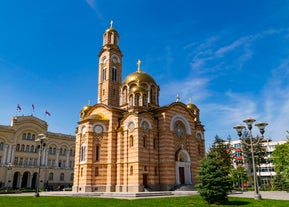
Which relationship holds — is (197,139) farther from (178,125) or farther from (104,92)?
(104,92)

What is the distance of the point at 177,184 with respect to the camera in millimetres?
28297

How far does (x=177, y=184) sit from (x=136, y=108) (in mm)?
9729

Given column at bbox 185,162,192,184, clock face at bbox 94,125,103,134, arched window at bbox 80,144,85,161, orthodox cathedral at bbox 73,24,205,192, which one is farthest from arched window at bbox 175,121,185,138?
arched window at bbox 80,144,85,161

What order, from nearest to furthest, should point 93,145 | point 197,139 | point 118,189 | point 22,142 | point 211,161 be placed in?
1. point 211,161
2. point 118,189
3. point 93,145
4. point 197,139
5. point 22,142

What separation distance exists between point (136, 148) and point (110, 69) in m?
14.1

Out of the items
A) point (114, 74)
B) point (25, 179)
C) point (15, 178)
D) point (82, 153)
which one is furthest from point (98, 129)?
point (25, 179)

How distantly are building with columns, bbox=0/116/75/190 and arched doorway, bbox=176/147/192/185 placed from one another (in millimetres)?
25790

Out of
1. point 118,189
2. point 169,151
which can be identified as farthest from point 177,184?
point 118,189

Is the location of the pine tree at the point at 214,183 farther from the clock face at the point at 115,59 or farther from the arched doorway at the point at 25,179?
the arched doorway at the point at 25,179

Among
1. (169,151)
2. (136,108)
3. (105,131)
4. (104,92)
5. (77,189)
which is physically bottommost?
(77,189)

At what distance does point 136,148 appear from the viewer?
87.2ft

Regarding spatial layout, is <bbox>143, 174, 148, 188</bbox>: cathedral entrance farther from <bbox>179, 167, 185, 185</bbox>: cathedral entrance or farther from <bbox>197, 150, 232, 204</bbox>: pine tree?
<bbox>197, 150, 232, 204</bbox>: pine tree

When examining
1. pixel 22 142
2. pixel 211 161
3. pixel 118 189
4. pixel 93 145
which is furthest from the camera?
pixel 22 142

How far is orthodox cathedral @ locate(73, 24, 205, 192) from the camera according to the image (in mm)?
27061
